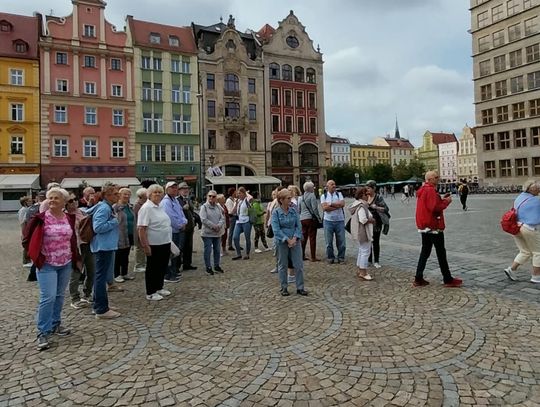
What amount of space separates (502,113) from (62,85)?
5448cm

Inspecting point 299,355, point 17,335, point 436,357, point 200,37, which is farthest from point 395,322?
point 200,37

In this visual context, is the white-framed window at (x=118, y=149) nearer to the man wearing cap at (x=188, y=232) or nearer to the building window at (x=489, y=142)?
the man wearing cap at (x=188, y=232)

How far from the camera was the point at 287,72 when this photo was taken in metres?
52.5

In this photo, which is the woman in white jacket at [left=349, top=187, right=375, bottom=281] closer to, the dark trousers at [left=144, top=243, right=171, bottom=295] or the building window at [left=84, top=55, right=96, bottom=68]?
the dark trousers at [left=144, top=243, right=171, bottom=295]

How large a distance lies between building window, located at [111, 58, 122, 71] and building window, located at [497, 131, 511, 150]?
49.7 metres

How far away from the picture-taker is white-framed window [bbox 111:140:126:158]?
41.6 m

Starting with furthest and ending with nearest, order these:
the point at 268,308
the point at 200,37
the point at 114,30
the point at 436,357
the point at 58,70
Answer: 1. the point at 200,37
2. the point at 114,30
3. the point at 58,70
4. the point at 268,308
5. the point at 436,357

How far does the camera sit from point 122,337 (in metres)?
4.88

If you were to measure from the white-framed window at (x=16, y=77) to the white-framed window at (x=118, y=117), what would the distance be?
8580 millimetres

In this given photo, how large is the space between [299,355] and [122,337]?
2235mm

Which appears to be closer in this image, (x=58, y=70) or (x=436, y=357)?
(x=436, y=357)

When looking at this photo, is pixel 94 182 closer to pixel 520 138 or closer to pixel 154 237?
pixel 154 237

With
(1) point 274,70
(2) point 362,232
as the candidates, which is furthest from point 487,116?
(2) point 362,232

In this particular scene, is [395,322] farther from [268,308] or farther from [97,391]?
[97,391]
